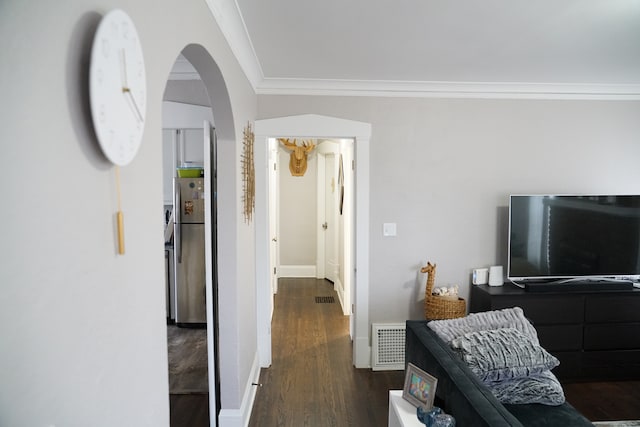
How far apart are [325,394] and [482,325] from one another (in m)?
1.37

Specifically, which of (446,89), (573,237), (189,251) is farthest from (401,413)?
(189,251)

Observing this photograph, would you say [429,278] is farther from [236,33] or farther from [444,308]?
[236,33]

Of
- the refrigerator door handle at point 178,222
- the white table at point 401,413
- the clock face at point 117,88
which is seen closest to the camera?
the clock face at point 117,88

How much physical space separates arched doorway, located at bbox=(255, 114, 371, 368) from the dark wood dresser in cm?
105

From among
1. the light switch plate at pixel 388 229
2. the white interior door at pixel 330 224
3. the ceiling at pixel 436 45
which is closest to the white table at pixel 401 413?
the light switch plate at pixel 388 229

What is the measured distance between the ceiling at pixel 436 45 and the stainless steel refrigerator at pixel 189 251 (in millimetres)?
1537

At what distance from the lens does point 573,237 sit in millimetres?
3084

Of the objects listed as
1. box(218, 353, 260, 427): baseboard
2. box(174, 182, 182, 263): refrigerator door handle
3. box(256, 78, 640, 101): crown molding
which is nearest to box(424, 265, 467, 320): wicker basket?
box(218, 353, 260, 427): baseboard

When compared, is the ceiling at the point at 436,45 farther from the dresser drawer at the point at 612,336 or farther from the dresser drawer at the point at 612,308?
the dresser drawer at the point at 612,336

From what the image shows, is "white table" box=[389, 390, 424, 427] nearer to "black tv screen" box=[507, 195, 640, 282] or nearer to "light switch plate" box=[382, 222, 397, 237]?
"light switch plate" box=[382, 222, 397, 237]

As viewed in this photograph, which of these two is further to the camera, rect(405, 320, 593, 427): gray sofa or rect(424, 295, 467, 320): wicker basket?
rect(424, 295, 467, 320): wicker basket

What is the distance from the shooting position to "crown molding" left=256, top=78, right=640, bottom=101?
10.2 feet

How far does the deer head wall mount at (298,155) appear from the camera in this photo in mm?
5996

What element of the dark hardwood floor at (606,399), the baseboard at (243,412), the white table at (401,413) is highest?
the white table at (401,413)
